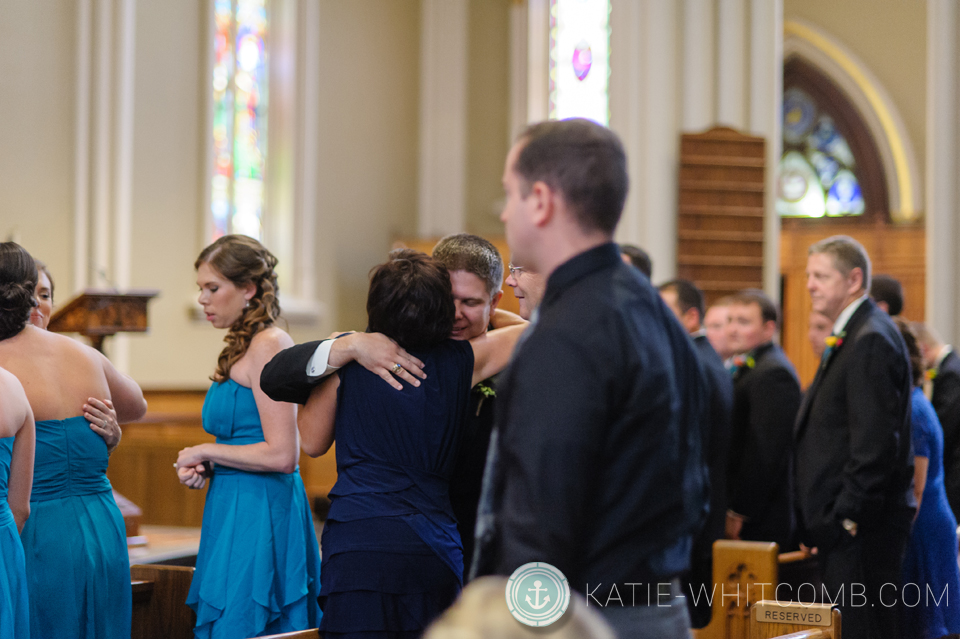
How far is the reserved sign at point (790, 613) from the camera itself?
2.41 meters

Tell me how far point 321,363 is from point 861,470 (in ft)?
6.34

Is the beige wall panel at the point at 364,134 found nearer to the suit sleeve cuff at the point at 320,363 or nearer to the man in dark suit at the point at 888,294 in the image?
the man in dark suit at the point at 888,294

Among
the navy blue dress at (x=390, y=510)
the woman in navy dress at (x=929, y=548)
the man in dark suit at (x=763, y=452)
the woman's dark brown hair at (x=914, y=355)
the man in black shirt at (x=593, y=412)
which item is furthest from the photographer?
the man in dark suit at (x=763, y=452)

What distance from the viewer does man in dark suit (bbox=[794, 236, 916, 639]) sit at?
3.39m

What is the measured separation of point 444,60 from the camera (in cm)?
1199

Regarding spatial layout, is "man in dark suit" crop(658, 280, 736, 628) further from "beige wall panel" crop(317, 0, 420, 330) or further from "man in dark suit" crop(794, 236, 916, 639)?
"beige wall panel" crop(317, 0, 420, 330)

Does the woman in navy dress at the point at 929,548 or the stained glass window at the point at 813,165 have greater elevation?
the stained glass window at the point at 813,165

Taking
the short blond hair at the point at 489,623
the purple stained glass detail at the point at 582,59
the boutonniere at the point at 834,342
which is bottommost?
the short blond hair at the point at 489,623

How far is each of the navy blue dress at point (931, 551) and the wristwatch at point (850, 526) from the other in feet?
1.79

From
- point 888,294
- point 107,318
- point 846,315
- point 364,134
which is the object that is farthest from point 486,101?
point 846,315

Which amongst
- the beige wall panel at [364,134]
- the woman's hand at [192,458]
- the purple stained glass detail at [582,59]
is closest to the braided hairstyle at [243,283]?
the woman's hand at [192,458]

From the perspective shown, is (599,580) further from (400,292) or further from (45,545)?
(45,545)

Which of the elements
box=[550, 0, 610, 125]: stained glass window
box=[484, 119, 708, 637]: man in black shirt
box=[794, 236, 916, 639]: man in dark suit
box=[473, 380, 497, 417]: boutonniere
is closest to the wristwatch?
box=[794, 236, 916, 639]: man in dark suit

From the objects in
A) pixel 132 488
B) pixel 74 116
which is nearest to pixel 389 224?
pixel 74 116
